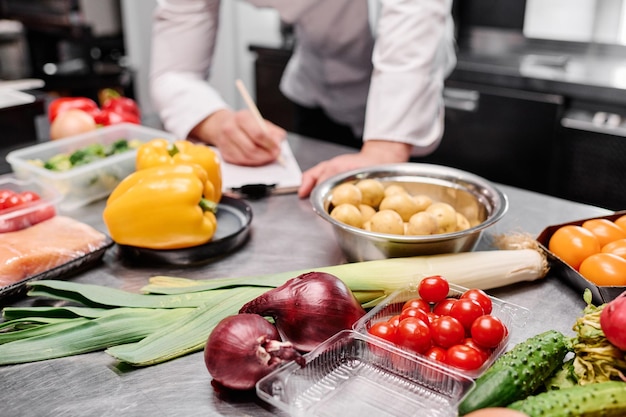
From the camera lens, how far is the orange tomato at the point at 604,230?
1.08 m

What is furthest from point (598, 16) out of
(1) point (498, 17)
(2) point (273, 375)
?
(2) point (273, 375)

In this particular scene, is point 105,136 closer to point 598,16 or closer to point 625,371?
point 625,371

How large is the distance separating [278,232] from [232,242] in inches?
5.5

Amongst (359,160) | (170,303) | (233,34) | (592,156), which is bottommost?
(592,156)

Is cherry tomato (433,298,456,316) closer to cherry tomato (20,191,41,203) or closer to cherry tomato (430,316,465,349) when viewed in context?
cherry tomato (430,316,465,349)

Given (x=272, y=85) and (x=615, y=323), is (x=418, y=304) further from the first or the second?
(x=272, y=85)

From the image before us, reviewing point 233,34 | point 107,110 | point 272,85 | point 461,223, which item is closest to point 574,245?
point 461,223

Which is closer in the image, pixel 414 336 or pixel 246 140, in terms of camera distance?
pixel 414 336

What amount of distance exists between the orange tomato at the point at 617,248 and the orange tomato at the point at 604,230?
2cm

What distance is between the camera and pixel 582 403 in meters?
0.70

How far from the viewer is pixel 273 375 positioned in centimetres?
79

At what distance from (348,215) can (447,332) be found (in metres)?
0.37

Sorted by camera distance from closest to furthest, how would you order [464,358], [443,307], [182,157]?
[464,358] < [443,307] < [182,157]

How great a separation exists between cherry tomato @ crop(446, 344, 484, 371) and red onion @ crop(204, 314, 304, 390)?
0.20 m
